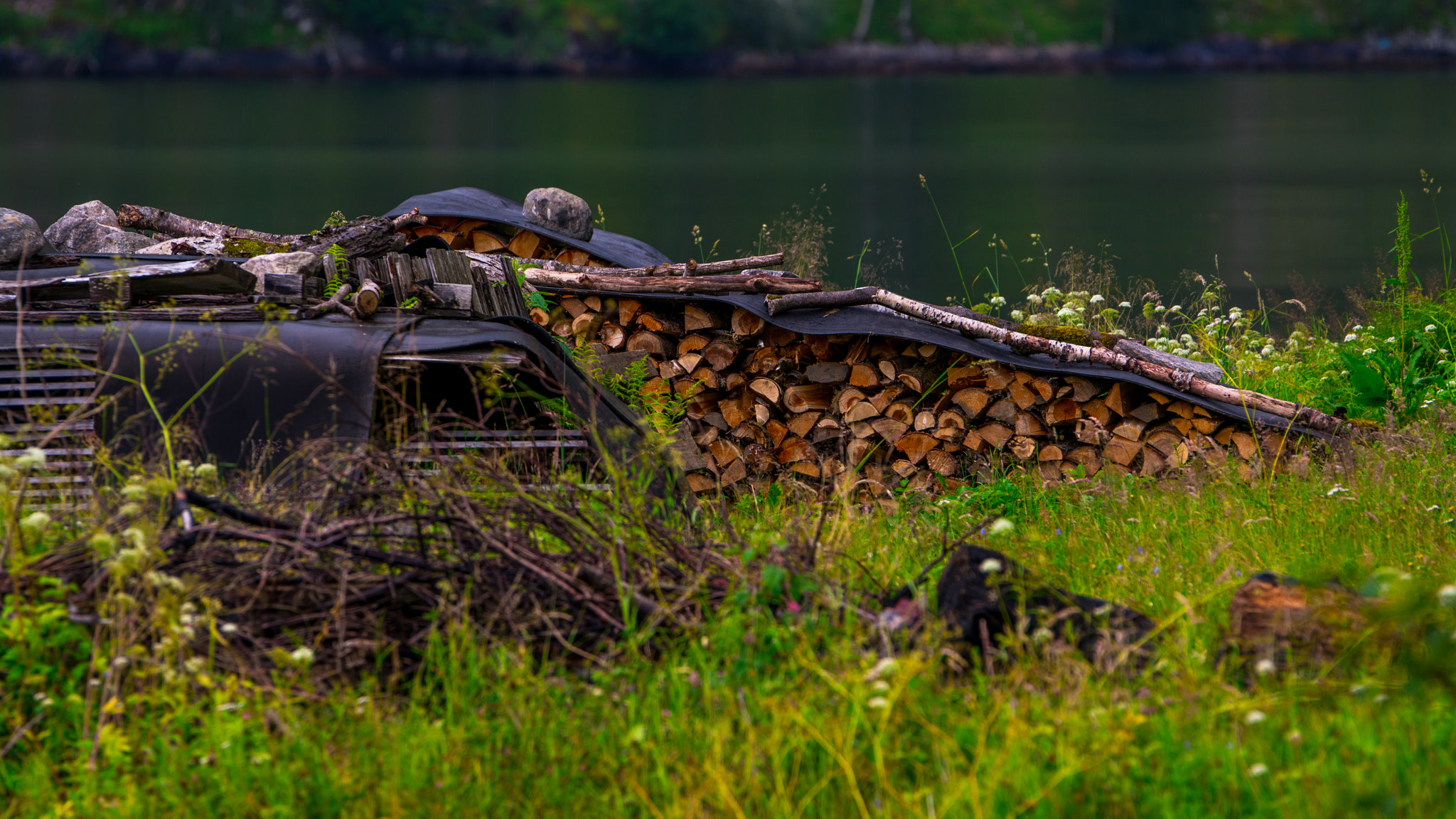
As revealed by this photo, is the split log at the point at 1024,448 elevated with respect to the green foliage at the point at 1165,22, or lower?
lower

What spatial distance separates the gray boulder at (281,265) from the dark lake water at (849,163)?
24.6ft

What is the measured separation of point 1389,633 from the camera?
2865mm

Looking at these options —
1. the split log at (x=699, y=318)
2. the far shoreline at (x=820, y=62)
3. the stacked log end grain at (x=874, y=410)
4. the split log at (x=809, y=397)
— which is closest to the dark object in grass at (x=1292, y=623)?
the stacked log end grain at (x=874, y=410)

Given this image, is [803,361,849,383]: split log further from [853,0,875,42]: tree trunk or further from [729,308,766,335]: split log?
[853,0,875,42]: tree trunk

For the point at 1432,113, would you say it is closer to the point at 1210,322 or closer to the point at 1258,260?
the point at 1258,260

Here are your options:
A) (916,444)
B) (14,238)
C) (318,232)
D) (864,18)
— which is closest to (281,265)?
(318,232)

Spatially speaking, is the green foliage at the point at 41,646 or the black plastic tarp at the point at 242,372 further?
the black plastic tarp at the point at 242,372

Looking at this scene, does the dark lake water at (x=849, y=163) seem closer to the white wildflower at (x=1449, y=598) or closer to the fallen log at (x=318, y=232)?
the fallen log at (x=318, y=232)

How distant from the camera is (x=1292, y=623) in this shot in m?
3.07

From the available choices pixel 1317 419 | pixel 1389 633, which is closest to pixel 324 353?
pixel 1389 633

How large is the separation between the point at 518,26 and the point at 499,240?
87.1 meters

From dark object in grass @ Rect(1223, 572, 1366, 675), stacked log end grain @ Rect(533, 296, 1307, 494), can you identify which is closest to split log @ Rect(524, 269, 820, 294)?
stacked log end grain @ Rect(533, 296, 1307, 494)

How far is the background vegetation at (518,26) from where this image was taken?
84.8 metres

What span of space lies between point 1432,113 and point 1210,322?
4609 cm
